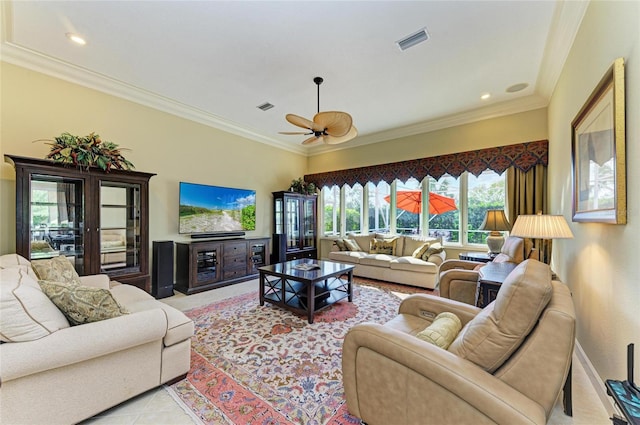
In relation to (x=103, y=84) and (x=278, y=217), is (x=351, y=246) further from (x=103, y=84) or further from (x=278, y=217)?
(x=103, y=84)

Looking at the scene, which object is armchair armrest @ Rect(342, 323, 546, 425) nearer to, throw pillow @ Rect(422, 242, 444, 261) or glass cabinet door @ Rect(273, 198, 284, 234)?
throw pillow @ Rect(422, 242, 444, 261)

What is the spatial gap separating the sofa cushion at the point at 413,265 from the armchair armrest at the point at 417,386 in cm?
317

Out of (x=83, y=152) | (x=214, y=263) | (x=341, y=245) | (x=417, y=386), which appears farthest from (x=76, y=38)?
(x=341, y=245)

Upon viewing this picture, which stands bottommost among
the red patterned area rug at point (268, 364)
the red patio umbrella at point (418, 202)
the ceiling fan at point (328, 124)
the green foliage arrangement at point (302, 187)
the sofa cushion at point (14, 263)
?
the red patterned area rug at point (268, 364)

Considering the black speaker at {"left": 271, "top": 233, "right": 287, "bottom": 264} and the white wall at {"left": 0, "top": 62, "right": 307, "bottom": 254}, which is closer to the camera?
the white wall at {"left": 0, "top": 62, "right": 307, "bottom": 254}

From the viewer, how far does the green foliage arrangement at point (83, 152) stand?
2.86 metres

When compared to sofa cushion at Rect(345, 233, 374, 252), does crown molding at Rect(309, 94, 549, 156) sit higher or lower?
higher

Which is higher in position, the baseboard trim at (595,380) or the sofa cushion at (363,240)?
the sofa cushion at (363,240)

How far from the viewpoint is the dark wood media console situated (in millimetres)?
4109

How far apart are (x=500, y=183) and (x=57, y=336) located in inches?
223

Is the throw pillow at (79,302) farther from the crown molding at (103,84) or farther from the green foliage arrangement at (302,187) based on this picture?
the green foliage arrangement at (302,187)

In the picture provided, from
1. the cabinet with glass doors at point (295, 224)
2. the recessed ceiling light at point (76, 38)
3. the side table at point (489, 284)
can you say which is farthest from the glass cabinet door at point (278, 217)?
the side table at point (489, 284)

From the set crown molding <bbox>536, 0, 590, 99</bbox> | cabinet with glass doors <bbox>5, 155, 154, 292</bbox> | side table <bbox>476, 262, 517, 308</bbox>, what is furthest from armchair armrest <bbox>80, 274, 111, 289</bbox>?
crown molding <bbox>536, 0, 590, 99</bbox>

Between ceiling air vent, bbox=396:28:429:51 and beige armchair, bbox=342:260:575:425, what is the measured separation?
241cm
